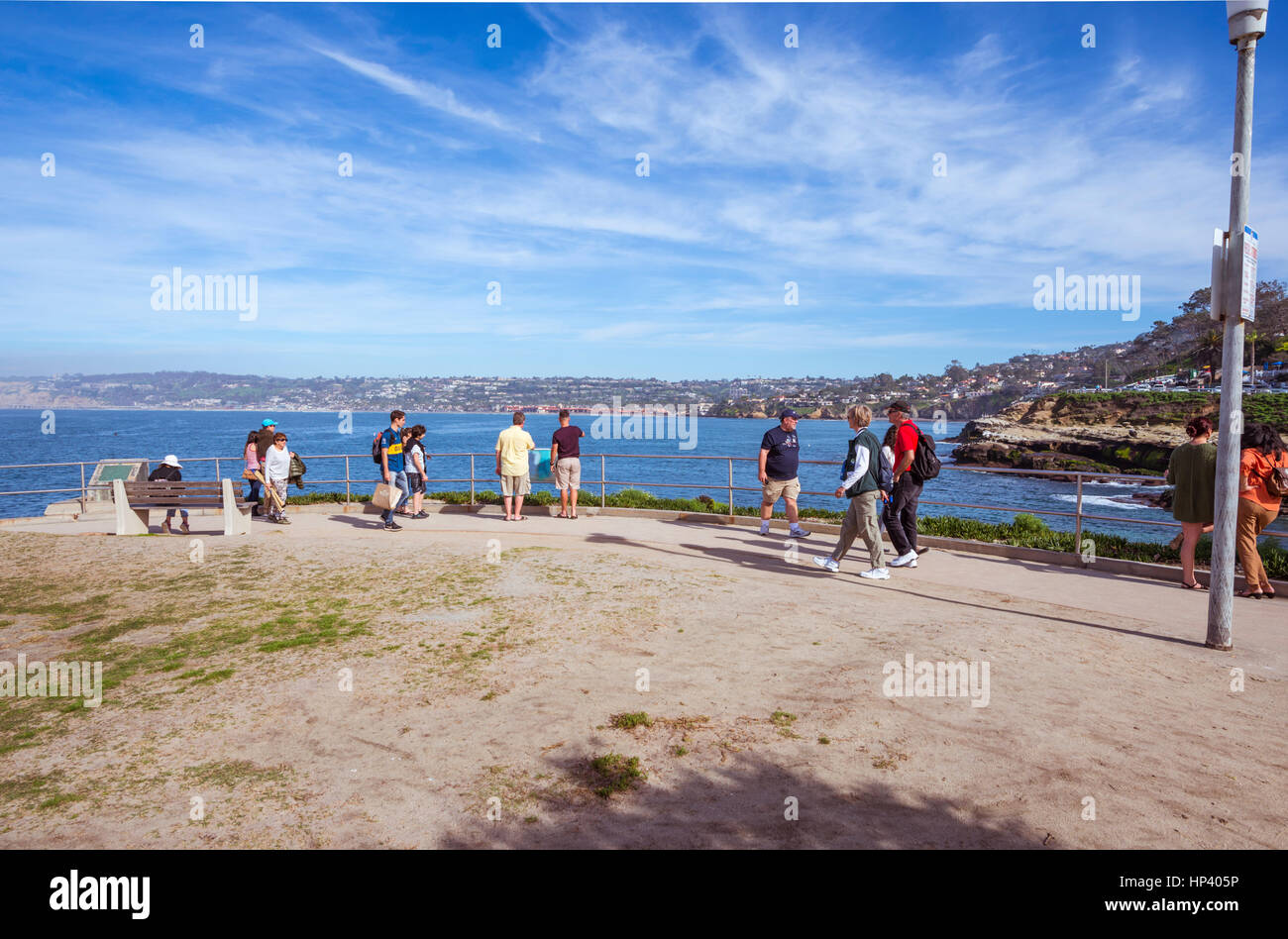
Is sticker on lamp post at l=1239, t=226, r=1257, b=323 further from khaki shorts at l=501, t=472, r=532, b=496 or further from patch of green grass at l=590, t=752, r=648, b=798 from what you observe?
khaki shorts at l=501, t=472, r=532, b=496

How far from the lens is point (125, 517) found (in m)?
11.5

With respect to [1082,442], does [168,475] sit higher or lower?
higher

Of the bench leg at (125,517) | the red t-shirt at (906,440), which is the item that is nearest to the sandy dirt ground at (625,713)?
the red t-shirt at (906,440)

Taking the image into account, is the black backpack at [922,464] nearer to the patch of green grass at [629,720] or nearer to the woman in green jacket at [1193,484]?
the woman in green jacket at [1193,484]

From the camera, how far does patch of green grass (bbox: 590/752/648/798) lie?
363cm

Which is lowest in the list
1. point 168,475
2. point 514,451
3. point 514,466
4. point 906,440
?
point 168,475

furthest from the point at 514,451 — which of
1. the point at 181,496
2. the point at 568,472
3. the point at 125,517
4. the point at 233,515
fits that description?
the point at 125,517

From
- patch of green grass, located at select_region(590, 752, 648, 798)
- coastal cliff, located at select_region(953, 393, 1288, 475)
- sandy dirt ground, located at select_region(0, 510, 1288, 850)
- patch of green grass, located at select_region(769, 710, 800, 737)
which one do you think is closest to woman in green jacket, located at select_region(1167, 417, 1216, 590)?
sandy dirt ground, located at select_region(0, 510, 1288, 850)

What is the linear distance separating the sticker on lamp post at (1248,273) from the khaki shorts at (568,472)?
917 centimetres

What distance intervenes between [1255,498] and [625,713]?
267 inches

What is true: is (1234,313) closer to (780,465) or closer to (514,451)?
(780,465)
